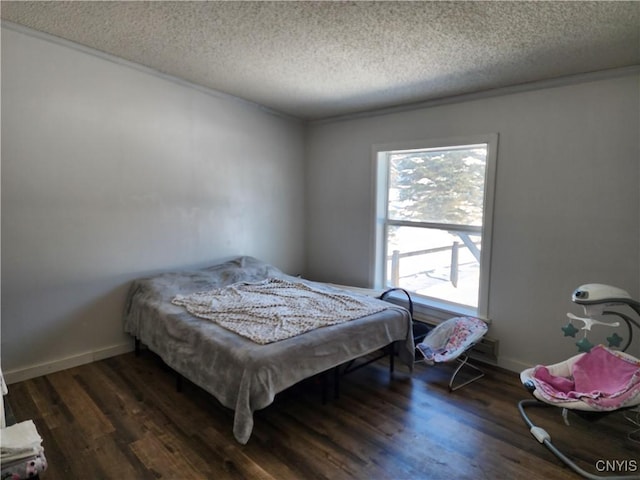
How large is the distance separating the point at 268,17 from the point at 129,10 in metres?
0.80

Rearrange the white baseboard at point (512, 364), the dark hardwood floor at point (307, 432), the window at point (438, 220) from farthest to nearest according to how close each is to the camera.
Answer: the window at point (438, 220) < the white baseboard at point (512, 364) < the dark hardwood floor at point (307, 432)

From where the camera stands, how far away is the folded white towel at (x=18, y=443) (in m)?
1.15

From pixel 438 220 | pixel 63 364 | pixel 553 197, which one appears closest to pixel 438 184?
pixel 438 220

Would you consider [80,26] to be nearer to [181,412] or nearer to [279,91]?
[279,91]

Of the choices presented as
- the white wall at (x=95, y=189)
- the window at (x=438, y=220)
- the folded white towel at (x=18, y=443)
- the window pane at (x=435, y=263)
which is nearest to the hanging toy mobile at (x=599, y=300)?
the window at (x=438, y=220)

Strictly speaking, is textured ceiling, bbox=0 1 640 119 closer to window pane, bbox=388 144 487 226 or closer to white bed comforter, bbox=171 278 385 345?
window pane, bbox=388 144 487 226

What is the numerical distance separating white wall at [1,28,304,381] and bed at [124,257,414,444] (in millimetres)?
316

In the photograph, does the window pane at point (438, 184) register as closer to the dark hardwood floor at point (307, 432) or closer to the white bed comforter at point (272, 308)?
the white bed comforter at point (272, 308)

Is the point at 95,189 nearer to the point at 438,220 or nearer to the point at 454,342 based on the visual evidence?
the point at 438,220

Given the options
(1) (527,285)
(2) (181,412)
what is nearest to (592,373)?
(1) (527,285)

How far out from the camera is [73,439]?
2.06 metres

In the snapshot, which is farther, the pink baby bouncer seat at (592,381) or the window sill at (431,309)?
the window sill at (431,309)

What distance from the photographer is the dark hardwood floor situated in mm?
1891

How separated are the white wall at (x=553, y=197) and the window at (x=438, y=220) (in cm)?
11
